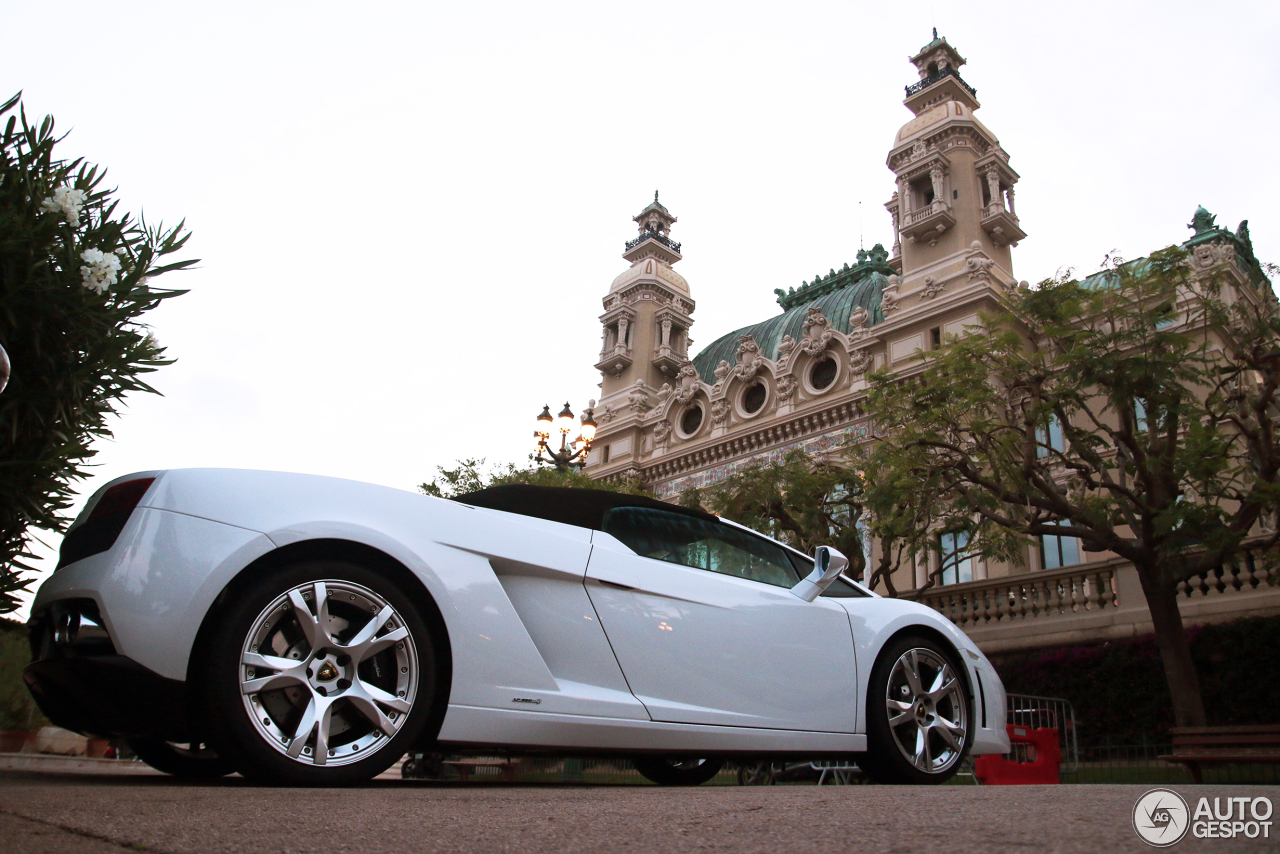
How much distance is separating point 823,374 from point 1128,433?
792 inches

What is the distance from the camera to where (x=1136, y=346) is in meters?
12.9

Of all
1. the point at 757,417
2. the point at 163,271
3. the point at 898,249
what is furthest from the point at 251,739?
the point at 898,249

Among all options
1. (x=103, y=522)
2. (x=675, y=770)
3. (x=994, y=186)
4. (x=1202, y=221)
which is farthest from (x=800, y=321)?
(x=103, y=522)

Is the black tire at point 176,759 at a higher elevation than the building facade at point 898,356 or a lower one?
lower

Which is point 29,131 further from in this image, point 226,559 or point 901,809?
point 901,809

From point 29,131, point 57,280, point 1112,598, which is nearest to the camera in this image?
point 57,280

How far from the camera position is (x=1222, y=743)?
26.8 ft

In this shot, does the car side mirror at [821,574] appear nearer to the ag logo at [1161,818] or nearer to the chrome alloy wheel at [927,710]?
the chrome alloy wheel at [927,710]

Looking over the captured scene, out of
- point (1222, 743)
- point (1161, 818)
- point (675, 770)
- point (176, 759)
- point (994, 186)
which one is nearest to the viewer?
point (1161, 818)

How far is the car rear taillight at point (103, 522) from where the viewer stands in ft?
10.9

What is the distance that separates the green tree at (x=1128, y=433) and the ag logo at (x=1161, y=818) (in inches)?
425

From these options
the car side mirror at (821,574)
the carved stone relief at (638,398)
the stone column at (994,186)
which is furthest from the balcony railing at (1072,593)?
the carved stone relief at (638,398)

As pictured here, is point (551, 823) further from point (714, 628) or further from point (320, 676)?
point (714, 628)

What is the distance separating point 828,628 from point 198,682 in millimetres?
3005
